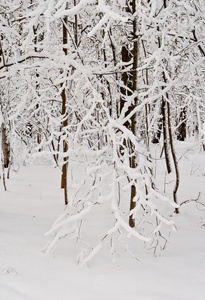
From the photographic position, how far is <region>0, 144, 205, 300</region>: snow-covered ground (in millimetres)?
2926

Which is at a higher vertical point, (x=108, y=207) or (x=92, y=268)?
(x=92, y=268)

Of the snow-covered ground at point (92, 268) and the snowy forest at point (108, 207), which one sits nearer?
the snow-covered ground at point (92, 268)

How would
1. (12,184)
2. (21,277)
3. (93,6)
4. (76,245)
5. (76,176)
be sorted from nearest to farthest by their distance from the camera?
(21,277), (76,245), (93,6), (12,184), (76,176)

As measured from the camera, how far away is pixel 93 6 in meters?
5.23

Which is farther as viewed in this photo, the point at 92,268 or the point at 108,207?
the point at 108,207

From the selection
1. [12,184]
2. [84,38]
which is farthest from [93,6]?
[12,184]

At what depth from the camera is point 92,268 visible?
3.62 metres

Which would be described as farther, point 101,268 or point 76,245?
point 76,245

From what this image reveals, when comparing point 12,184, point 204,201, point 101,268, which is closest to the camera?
point 101,268

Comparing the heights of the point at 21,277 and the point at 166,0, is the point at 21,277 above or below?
below

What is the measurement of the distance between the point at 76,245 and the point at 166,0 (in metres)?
4.03

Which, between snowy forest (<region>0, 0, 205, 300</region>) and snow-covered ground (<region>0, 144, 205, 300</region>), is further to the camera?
snowy forest (<region>0, 0, 205, 300</region>)

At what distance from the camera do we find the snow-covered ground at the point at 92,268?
2.93 m

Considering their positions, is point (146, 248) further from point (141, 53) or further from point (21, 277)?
point (141, 53)
